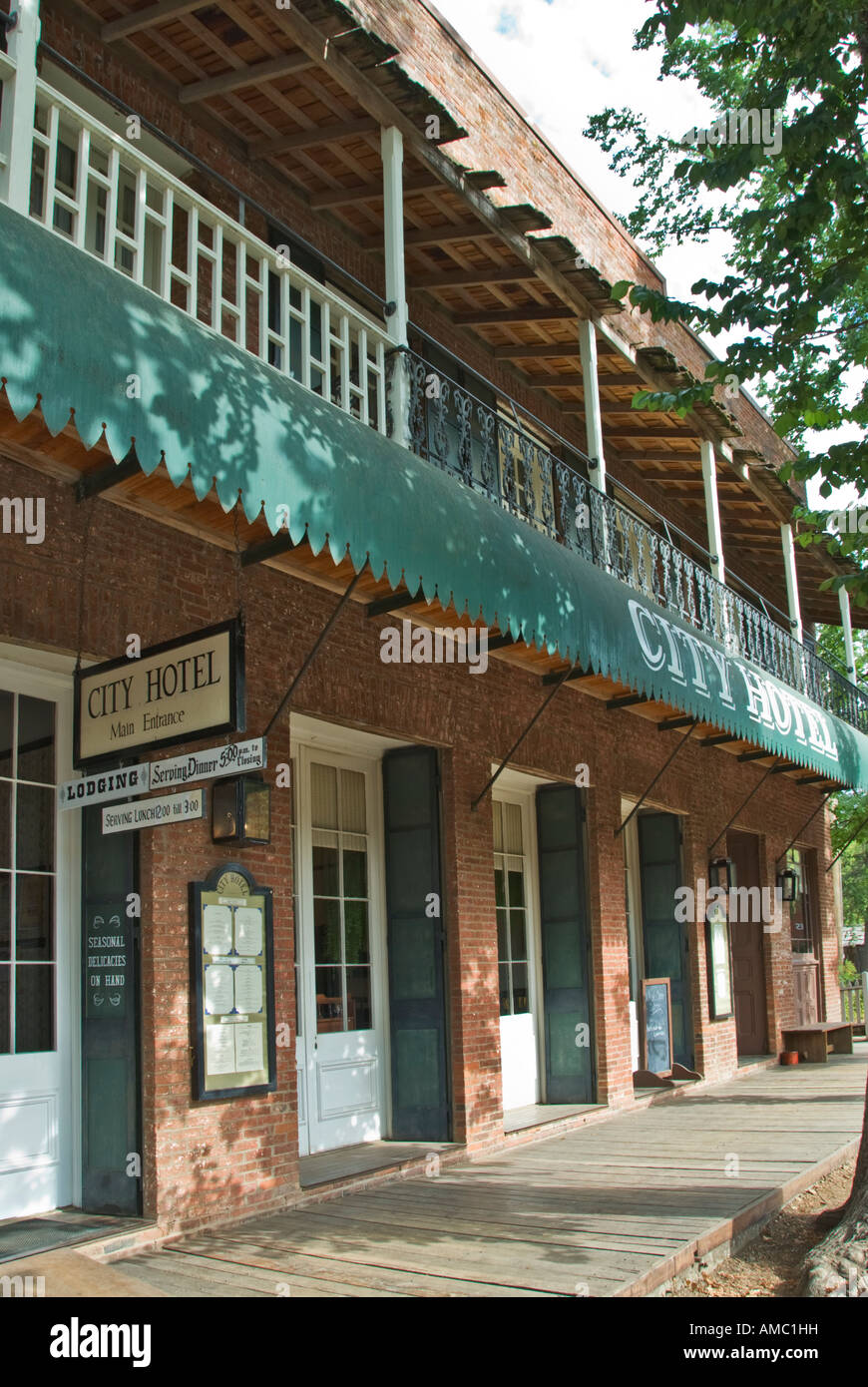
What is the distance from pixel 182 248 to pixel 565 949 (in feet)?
22.0

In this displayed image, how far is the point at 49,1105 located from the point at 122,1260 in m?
0.88

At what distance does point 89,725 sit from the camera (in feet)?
19.0

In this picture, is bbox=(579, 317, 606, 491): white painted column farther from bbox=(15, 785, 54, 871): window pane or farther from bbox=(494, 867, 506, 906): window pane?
bbox=(15, 785, 54, 871): window pane

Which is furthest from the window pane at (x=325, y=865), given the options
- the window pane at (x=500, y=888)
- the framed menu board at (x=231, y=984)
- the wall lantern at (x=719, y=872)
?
the wall lantern at (x=719, y=872)

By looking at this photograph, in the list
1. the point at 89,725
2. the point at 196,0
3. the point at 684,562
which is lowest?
the point at 89,725

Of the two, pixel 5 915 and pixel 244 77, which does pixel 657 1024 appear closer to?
pixel 5 915

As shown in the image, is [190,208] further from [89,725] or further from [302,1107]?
[302,1107]

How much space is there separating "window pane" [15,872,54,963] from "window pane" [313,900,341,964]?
2.42 metres

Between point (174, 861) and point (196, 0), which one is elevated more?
point (196, 0)

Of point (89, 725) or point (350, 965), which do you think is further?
point (350, 965)

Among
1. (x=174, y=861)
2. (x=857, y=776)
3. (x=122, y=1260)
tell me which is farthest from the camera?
(x=857, y=776)

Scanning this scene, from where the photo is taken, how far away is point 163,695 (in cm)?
540

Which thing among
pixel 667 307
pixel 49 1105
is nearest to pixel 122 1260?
pixel 49 1105

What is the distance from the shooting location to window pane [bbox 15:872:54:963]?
606 centimetres
